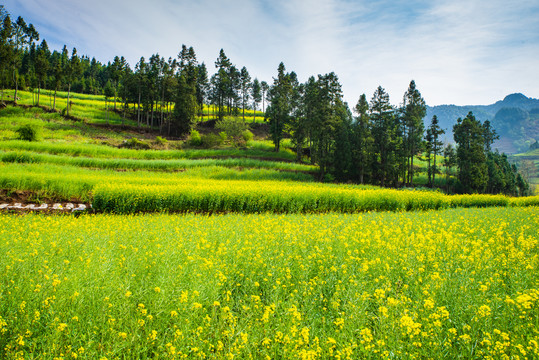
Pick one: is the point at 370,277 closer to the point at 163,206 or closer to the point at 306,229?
the point at 306,229

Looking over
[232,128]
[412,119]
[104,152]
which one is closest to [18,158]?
[104,152]

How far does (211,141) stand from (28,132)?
A: 25057 millimetres

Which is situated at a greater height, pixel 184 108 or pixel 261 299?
pixel 184 108

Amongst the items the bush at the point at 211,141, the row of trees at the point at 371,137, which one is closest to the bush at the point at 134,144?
the bush at the point at 211,141

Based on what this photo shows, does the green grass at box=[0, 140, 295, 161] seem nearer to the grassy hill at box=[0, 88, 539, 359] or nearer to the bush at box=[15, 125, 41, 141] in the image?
the bush at box=[15, 125, 41, 141]

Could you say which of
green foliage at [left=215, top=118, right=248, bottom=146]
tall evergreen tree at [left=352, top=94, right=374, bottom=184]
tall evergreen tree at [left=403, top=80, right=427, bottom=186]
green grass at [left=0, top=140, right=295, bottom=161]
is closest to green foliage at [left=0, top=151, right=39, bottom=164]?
green grass at [left=0, top=140, right=295, bottom=161]

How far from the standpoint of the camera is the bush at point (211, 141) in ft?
159

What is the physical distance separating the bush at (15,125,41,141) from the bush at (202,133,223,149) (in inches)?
934

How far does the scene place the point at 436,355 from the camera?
3.16 m

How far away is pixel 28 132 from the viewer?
105ft

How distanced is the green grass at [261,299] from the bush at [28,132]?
3363 centimetres

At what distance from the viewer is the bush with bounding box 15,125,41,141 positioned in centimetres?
3191

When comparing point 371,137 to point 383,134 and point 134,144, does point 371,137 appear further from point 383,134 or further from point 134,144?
point 134,144

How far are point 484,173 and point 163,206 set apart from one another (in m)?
53.6
